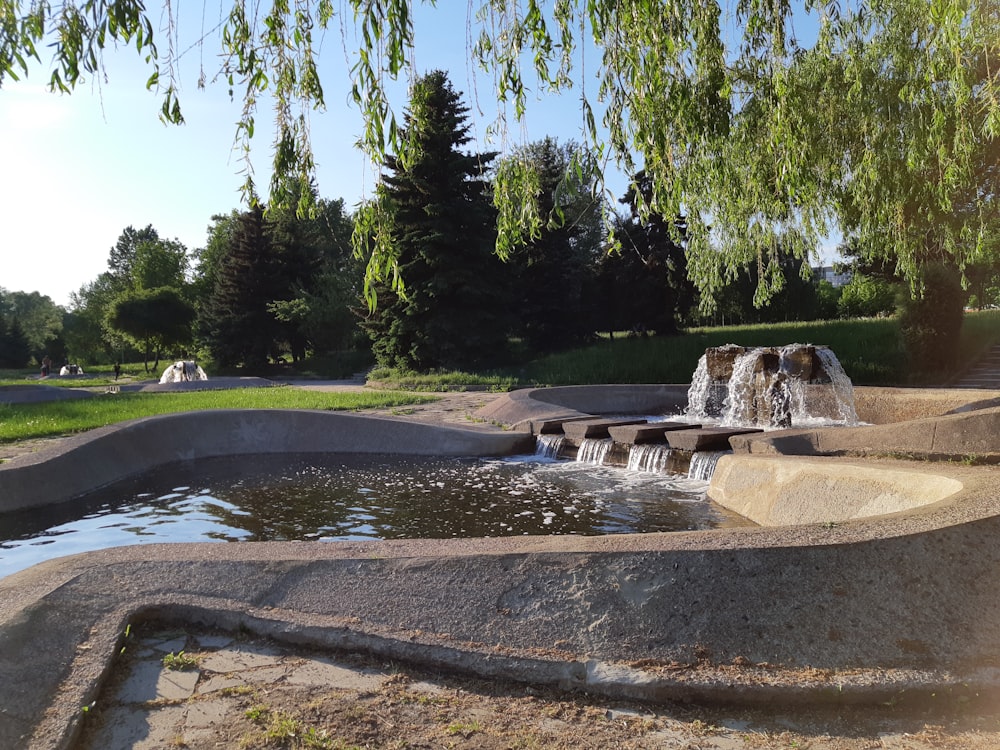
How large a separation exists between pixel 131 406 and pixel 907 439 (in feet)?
43.4

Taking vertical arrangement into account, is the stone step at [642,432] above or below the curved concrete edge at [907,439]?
below

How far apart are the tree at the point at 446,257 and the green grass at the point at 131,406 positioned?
23.4 ft

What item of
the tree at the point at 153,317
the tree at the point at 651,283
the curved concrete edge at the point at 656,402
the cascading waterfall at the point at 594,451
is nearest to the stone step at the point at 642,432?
the cascading waterfall at the point at 594,451

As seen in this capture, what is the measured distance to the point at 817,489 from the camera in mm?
6148

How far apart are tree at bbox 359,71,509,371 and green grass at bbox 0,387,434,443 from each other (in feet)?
23.4

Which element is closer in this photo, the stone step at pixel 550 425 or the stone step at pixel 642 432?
the stone step at pixel 642 432

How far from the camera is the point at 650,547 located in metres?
3.59

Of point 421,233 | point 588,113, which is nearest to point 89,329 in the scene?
point 421,233

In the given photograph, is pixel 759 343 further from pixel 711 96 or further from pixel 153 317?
pixel 153 317

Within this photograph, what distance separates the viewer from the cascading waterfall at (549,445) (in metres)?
10.6

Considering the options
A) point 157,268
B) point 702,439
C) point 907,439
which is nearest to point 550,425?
point 702,439

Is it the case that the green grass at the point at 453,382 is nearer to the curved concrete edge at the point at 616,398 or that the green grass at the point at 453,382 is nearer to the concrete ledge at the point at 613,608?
the curved concrete edge at the point at 616,398

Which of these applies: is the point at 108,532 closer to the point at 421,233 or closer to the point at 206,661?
the point at 206,661

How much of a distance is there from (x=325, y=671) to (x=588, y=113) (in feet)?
10.7
